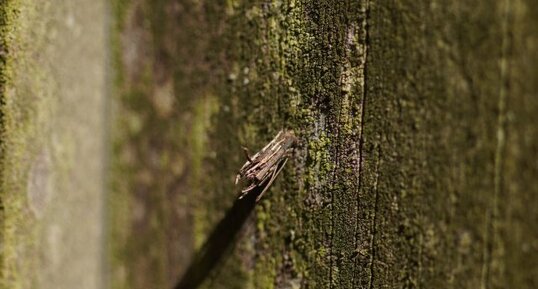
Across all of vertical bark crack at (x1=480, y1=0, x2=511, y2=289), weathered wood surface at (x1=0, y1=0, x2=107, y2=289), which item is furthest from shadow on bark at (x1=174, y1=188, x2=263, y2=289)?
vertical bark crack at (x1=480, y1=0, x2=511, y2=289)

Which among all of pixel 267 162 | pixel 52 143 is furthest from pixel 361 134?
pixel 52 143

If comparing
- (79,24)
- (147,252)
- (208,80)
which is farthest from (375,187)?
(79,24)

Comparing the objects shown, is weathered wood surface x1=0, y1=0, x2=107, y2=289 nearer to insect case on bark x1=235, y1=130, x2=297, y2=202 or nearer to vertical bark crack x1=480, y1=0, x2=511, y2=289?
insect case on bark x1=235, y1=130, x2=297, y2=202

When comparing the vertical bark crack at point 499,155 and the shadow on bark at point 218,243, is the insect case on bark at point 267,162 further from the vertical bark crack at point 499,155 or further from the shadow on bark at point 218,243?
the vertical bark crack at point 499,155

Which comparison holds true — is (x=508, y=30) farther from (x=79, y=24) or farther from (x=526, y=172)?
(x=79, y=24)

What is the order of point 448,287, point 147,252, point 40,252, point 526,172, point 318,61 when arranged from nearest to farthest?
1. point 526,172
2. point 448,287
3. point 318,61
4. point 40,252
5. point 147,252
